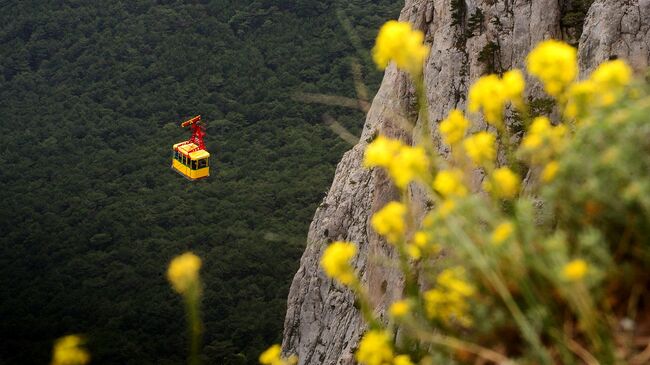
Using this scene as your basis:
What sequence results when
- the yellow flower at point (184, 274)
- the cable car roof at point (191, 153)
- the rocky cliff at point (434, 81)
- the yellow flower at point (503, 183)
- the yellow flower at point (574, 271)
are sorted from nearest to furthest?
the yellow flower at point (574, 271) → the yellow flower at point (184, 274) → the yellow flower at point (503, 183) → the rocky cliff at point (434, 81) → the cable car roof at point (191, 153)

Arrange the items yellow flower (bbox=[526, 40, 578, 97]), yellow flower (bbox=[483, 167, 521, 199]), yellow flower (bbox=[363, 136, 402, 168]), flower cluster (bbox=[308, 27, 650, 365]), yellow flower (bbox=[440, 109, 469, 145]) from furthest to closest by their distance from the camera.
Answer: yellow flower (bbox=[440, 109, 469, 145]), yellow flower (bbox=[483, 167, 521, 199]), yellow flower (bbox=[363, 136, 402, 168]), yellow flower (bbox=[526, 40, 578, 97]), flower cluster (bbox=[308, 27, 650, 365])

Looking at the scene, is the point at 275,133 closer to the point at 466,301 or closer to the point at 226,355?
the point at 226,355

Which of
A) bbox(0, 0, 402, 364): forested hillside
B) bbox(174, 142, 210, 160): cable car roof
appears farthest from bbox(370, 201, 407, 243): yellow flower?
bbox(0, 0, 402, 364): forested hillside

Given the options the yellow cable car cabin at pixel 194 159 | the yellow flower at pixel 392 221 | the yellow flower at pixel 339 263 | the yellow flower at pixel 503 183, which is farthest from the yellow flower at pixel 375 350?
Result: the yellow cable car cabin at pixel 194 159

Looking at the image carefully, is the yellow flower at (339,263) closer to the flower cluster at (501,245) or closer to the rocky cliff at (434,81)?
the flower cluster at (501,245)

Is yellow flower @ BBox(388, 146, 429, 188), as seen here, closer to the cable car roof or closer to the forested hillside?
the cable car roof

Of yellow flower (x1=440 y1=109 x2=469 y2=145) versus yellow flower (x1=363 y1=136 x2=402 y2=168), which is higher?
yellow flower (x1=363 y1=136 x2=402 y2=168)
